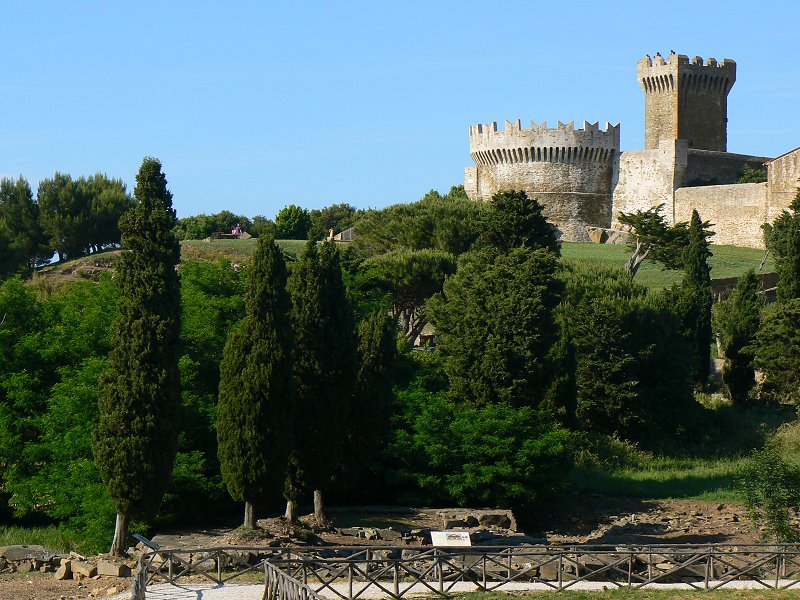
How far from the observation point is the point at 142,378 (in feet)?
73.7

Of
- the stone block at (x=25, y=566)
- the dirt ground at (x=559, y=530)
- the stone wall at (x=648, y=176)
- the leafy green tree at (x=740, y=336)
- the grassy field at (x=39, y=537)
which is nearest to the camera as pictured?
the dirt ground at (x=559, y=530)

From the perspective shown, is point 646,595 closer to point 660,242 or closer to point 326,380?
point 326,380

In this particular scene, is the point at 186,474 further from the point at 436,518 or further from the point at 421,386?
the point at 421,386

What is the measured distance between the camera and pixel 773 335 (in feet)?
132

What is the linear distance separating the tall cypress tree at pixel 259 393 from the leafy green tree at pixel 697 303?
2099 cm

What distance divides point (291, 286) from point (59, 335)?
19.4 feet

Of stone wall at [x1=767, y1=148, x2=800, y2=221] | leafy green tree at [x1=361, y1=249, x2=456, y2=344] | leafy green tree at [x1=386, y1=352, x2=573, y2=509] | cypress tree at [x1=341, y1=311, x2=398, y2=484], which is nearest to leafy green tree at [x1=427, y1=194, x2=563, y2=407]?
leafy green tree at [x1=386, y1=352, x2=573, y2=509]

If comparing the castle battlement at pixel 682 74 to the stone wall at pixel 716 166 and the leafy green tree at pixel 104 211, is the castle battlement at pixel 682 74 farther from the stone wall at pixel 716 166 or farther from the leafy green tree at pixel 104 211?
the leafy green tree at pixel 104 211

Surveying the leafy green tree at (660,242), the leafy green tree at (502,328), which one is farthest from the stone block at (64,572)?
the leafy green tree at (660,242)

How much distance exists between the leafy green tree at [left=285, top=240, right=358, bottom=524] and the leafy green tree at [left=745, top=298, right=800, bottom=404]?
18591mm

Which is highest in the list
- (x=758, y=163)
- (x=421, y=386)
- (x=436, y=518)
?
(x=758, y=163)

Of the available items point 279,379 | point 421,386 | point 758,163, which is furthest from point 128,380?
point 758,163

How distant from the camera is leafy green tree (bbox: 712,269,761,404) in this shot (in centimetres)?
4206

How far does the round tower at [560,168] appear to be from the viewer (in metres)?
70.9
